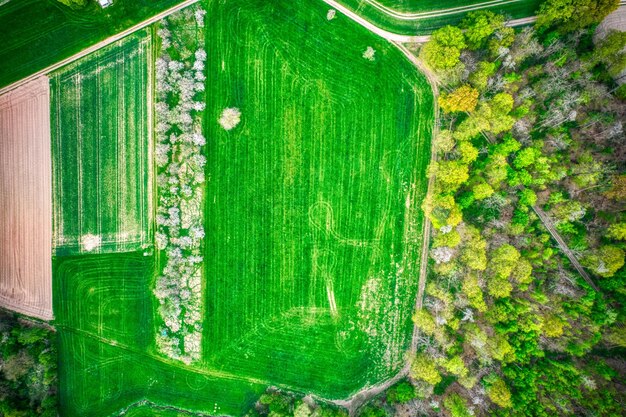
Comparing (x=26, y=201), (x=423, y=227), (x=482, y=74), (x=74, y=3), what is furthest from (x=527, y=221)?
(x=26, y=201)

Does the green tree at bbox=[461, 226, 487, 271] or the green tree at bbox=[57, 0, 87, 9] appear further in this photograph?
the green tree at bbox=[57, 0, 87, 9]

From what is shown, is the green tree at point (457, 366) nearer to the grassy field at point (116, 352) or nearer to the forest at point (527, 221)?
the forest at point (527, 221)

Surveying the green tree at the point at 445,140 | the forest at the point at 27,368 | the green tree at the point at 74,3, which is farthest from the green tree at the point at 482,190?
the forest at the point at 27,368

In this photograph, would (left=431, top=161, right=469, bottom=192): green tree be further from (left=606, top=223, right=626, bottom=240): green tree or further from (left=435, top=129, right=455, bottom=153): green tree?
(left=606, top=223, right=626, bottom=240): green tree

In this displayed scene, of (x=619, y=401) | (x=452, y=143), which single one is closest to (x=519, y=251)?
(x=452, y=143)

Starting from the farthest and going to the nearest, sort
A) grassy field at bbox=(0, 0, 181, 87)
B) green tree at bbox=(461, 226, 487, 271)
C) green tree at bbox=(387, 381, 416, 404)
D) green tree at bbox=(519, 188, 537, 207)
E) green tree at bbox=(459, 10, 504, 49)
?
1. green tree at bbox=(387, 381, 416, 404)
2. grassy field at bbox=(0, 0, 181, 87)
3. green tree at bbox=(519, 188, 537, 207)
4. green tree at bbox=(461, 226, 487, 271)
5. green tree at bbox=(459, 10, 504, 49)

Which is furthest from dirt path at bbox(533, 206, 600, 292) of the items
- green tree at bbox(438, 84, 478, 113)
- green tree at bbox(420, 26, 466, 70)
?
green tree at bbox(420, 26, 466, 70)
